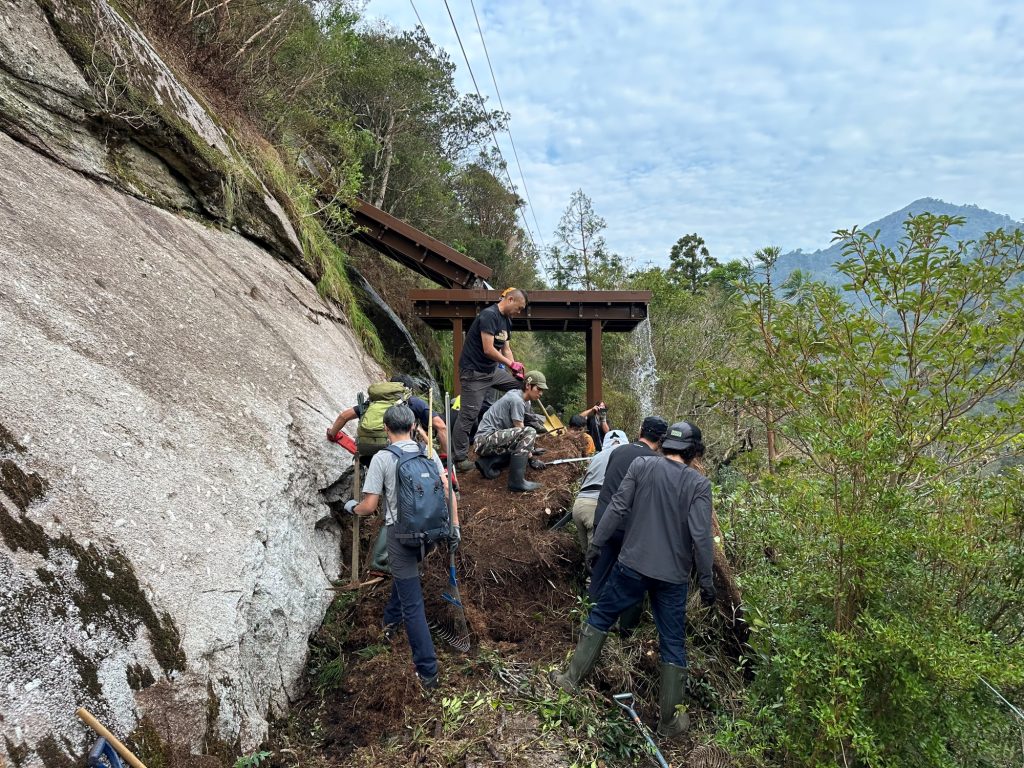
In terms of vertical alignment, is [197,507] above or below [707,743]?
above

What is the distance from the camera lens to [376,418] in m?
4.97

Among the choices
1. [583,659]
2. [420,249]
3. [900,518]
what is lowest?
[583,659]

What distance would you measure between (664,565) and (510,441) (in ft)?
9.00

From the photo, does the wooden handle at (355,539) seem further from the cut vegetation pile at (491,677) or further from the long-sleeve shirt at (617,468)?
the long-sleeve shirt at (617,468)

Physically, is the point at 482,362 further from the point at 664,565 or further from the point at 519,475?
the point at 664,565

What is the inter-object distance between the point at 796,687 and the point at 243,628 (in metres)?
3.17

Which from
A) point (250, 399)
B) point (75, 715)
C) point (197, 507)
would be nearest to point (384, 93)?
point (250, 399)

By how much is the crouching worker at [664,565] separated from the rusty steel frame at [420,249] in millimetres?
7629

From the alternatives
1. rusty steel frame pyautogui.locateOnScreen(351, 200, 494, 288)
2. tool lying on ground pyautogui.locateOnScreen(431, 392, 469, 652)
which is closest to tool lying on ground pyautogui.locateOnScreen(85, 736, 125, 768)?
tool lying on ground pyautogui.locateOnScreen(431, 392, 469, 652)

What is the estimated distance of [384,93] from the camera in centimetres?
1622

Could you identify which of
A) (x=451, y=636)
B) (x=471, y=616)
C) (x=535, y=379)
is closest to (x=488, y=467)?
(x=535, y=379)

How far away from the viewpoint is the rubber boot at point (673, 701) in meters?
3.96

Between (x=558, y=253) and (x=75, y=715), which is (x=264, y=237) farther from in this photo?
(x=558, y=253)

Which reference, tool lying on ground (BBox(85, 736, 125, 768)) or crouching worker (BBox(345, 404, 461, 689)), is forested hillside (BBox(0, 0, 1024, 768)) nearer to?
tool lying on ground (BBox(85, 736, 125, 768))
